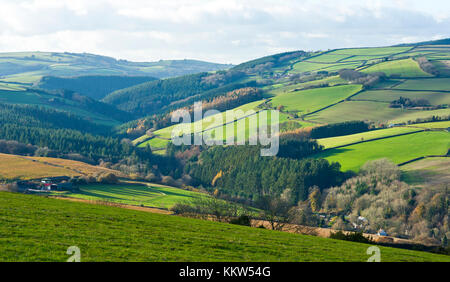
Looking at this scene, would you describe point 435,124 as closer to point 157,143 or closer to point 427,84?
point 427,84

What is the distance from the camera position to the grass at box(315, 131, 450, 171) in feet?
337

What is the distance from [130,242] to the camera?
76.3 ft

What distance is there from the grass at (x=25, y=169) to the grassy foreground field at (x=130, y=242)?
61.9 meters

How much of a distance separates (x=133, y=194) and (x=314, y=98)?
10789 centimetres

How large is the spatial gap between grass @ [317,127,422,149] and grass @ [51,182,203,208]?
53.6 m

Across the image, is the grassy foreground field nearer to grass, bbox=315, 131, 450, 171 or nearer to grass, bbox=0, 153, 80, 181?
grass, bbox=0, 153, 80, 181

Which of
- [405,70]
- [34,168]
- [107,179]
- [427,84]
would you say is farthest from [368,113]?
[34,168]

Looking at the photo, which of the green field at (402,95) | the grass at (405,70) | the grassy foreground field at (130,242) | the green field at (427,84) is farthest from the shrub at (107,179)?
the grass at (405,70)

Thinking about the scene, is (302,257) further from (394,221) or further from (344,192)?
(344,192)

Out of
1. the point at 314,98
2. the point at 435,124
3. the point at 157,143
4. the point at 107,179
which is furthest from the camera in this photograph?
the point at 157,143

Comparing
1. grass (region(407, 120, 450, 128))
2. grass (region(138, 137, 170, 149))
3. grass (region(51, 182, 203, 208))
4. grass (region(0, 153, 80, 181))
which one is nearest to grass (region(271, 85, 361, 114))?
grass (region(407, 120, 450, 128))

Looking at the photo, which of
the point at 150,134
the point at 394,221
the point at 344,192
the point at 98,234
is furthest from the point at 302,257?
the point at 150,134

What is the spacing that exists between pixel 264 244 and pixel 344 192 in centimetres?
7498

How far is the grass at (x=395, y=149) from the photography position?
10269 cm
